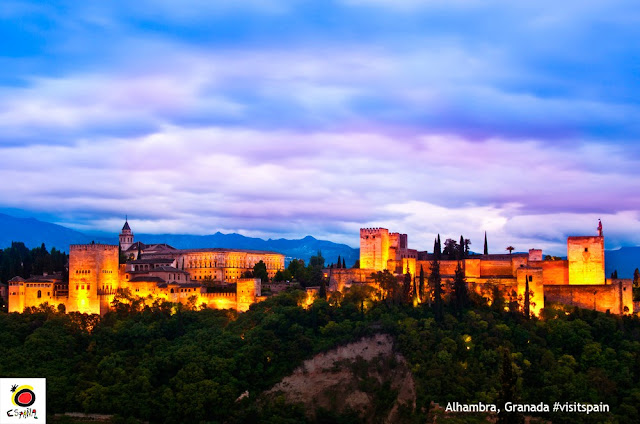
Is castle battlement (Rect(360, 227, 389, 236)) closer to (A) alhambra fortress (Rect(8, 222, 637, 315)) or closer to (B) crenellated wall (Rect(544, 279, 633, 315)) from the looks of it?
(A) alhambra fortress (Rect(8, 222, 637, 315))

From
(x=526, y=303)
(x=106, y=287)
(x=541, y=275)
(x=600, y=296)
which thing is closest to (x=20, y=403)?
(x=106, y=287)

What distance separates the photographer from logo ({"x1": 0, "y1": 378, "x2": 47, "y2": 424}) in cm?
4644

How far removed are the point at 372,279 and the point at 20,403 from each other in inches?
1313

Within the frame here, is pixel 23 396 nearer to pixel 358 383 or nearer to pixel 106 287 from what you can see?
pixel 358 383

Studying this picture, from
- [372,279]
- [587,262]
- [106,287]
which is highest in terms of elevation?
[587,262]

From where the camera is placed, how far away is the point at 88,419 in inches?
2213

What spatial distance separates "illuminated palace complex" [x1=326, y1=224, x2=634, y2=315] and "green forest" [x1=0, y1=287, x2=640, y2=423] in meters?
2.07

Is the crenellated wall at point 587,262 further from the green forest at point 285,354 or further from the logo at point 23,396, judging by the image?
the logo at point 23,396

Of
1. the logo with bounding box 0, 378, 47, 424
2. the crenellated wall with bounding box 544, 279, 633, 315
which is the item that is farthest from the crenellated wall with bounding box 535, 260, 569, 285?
the logo with bounding box 0, 378, 47, 424

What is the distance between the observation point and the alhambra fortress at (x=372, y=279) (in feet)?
216

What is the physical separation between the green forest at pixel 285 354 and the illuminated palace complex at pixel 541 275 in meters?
2.07

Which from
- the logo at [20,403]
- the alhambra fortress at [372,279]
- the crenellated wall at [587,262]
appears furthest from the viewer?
the crenellated wall at [587,262]

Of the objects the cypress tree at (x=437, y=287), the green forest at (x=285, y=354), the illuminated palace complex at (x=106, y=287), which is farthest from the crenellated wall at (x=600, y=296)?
the illuminated palace complex at (x=106, y=287)

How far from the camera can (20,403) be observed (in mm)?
47406
